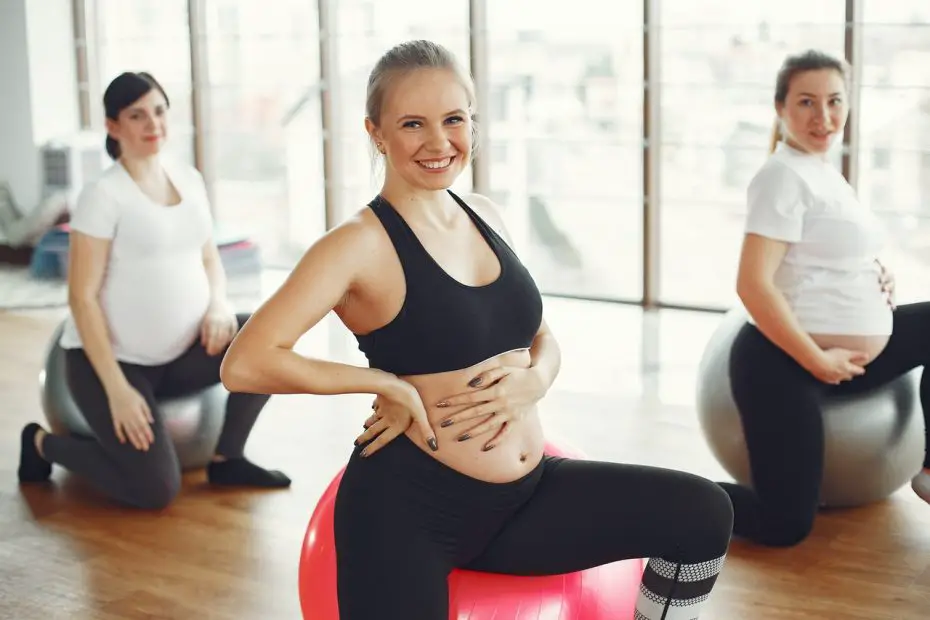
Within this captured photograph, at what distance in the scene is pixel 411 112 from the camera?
178 cm

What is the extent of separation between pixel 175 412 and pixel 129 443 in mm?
167

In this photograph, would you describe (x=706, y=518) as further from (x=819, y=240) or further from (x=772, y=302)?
(x=819, y=240)

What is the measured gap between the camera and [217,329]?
10.5ft

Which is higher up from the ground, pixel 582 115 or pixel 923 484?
pixel 582 115

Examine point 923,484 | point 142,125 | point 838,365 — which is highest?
point 142,125

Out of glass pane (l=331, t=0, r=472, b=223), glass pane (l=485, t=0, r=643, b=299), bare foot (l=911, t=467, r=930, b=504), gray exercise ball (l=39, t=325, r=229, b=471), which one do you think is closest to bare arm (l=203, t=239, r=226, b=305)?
gray exercise ball (l=39, t=325, r=229, b=471)

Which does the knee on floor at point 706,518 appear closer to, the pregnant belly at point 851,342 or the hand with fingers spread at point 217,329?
the pregnant belly at point 851,342

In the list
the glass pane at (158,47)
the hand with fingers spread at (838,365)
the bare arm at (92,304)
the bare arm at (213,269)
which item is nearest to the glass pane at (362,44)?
→ the glass pane at (158,47)

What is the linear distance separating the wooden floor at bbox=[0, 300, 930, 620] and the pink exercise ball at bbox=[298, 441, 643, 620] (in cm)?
58

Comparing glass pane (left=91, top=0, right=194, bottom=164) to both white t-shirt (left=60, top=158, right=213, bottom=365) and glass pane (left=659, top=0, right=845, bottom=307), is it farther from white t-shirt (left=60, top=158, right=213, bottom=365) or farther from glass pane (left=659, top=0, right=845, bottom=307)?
white t-shirt (left=60, top=158, right=213, bottom=365)

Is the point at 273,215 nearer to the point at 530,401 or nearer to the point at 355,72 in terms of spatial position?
the point at 355,72

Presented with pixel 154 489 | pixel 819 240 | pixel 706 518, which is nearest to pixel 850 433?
pixel 819 240

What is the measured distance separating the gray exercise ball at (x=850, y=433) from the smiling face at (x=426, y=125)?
4.26 ft

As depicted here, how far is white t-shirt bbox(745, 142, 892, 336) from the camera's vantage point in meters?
2.74
